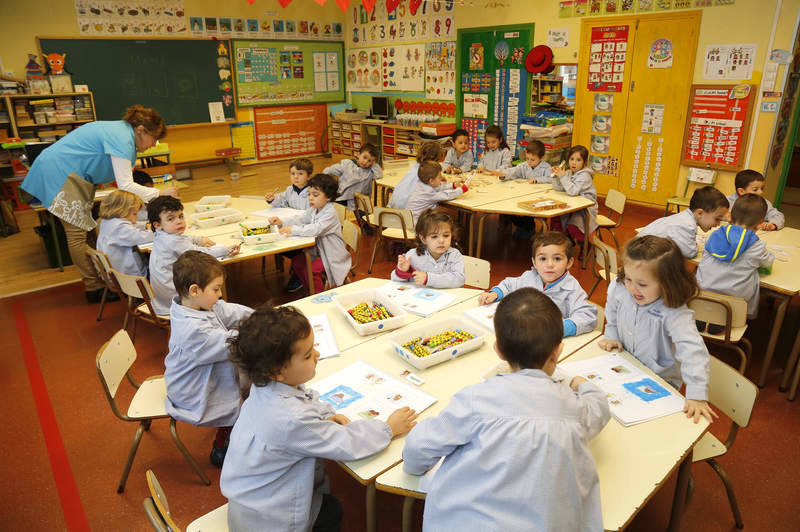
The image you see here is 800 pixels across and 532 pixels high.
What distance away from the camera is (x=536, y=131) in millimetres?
7281

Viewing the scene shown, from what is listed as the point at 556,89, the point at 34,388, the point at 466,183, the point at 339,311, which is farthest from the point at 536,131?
the point at 34,388

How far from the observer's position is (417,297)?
2699 mm

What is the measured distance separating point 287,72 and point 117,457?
872 cm

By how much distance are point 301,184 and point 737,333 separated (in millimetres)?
3351

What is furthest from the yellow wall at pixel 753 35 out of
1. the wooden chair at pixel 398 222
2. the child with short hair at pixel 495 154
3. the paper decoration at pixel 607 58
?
the wooden chair at pixel 398 222

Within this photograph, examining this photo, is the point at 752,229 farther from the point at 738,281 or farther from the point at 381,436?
the point at 381,436

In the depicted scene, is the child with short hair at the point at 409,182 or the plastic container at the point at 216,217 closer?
the plastic container at the point at 216,217

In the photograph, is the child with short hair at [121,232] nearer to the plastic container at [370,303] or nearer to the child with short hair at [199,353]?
the child with short hair at [199,353]

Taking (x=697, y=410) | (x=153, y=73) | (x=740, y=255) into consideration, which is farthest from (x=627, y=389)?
(x=153, y=73)

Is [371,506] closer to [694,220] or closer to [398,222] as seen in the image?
[694,220]

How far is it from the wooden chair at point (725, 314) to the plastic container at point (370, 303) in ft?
5.19

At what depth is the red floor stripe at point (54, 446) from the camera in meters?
2.41

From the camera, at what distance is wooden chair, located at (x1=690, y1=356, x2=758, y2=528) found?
6.09 feet

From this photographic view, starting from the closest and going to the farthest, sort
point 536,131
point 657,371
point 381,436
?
point 381,436
point 657,371
point 536,131
